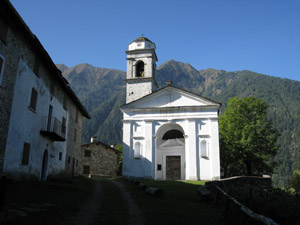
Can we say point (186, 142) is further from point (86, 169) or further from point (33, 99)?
point (33, 99)

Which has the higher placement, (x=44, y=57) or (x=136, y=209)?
(x=44, y=57)

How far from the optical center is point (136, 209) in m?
8.16

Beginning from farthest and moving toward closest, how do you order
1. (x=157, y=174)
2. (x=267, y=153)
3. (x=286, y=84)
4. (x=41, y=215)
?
(x=286, y=84)
(x=267, y=153)
(x=157, y=174)
(x=41, y=215)

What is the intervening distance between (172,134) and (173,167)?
Answer: 11.2 ft

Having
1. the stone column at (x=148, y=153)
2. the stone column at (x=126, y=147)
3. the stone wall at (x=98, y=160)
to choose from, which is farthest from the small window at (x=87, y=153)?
the stone column at (x=148, y=153)

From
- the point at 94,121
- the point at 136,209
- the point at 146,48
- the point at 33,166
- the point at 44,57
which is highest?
the point at 94,121

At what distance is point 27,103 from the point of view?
527 inches

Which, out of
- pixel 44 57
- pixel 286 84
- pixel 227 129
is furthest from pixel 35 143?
pixel 286 84

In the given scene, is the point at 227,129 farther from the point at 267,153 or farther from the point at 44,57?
the point at 44,57

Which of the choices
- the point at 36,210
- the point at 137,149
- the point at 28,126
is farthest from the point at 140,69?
the point at 36,210

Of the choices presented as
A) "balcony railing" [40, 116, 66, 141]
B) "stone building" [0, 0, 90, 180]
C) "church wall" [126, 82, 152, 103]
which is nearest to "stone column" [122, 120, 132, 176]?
"church wall" [126, 82, 152, 103]

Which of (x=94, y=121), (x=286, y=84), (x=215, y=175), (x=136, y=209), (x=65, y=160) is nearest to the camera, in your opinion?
(x=136, y=209)

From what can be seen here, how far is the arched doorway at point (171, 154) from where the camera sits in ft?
87.9

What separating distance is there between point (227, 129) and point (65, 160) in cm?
2018
